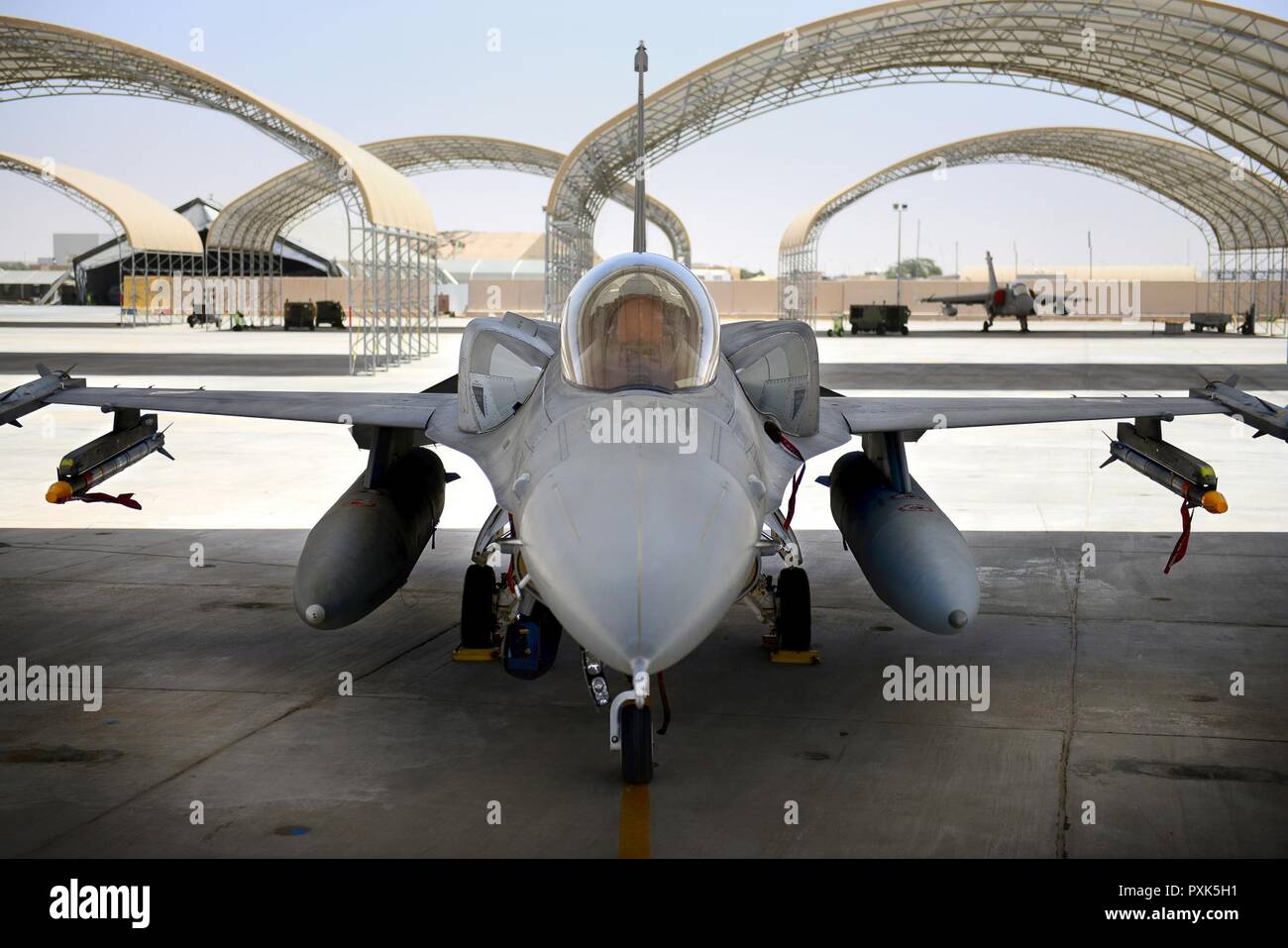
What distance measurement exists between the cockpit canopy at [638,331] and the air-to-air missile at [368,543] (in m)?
2.24

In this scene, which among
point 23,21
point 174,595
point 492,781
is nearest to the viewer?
point 492,781

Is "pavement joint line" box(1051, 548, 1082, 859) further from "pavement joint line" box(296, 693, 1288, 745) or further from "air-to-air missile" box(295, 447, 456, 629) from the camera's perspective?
"air-to-air missile" box(295, 447, 456, 629)

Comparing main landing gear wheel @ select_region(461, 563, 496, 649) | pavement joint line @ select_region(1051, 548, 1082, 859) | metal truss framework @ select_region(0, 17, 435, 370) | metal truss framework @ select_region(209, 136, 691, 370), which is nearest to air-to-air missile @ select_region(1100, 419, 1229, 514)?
pavement joint line @ select_region(1051, 548, 1082, 859)

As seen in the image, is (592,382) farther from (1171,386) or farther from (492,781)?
(1171,386)

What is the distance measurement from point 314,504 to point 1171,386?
2215cm

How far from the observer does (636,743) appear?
6.48 meters

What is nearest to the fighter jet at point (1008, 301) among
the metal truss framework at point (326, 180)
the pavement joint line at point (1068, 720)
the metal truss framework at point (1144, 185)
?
the metal truss framework at point (1144, 185)

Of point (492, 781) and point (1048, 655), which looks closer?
point (492, 781)

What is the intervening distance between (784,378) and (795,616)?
1672 mm

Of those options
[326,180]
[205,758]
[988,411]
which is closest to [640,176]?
[988,411]

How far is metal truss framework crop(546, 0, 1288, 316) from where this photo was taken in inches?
1484

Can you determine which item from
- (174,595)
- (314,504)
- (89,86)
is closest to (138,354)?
(89,86)

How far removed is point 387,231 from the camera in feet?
123

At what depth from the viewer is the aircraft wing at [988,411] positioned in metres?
9.20
